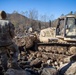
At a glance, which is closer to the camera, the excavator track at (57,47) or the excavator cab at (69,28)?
the excavator cab at (69,28)

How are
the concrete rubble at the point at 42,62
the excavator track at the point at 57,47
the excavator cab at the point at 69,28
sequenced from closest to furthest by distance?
1. the concrete rubble at the point at 42,62
2. the excavator cab at the point at 69,28
3. the excavator track at the point at 57,47

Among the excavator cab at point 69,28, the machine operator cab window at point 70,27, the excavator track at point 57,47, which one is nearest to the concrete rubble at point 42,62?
the excavator track at point 57,47

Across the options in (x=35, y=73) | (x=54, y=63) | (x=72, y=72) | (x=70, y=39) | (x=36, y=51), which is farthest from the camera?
(x=36, y=51)

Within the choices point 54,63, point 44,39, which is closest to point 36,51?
point 44,39

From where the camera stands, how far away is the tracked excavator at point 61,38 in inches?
471

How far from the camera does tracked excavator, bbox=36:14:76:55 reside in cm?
1195

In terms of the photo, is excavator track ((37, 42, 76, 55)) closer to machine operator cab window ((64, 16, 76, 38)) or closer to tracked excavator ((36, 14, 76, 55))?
tracked excavator ((36, 14, 76, 55))

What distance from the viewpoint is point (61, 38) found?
12.3 meters

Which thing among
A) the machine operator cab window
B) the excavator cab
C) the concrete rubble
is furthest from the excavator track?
the machine operator cab window

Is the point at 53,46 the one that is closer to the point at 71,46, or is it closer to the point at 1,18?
the point at 71,46

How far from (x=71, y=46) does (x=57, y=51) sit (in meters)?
0.88

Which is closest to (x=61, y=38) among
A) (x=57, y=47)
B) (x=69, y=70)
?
(x=57, y=47)

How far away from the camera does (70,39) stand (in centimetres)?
1194

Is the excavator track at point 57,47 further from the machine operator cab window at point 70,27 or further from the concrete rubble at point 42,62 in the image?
the machine operator cab window at point 70,27
